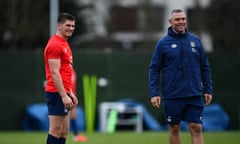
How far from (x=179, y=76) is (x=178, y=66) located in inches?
5.6

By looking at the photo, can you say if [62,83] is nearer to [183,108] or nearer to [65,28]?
[65,28]

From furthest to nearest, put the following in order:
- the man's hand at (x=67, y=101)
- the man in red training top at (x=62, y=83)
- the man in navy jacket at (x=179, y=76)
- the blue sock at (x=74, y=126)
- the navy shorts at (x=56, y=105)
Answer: the blue sock at (x=74, y=126) → the man in navy jacket at (x=179, y=76) → the navy shorts at (x=56, y=105) → the man in red training top at (x=62, y=83) → the man's hand at (x=67, y=101)

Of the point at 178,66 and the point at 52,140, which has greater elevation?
the point at 178,66

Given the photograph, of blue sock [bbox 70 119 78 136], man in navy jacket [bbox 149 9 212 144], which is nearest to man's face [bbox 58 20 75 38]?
man in navy jacket [bbox 149 9 212 144]

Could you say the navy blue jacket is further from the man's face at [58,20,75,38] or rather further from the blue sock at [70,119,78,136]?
the blue sock at [70,119,78,136]

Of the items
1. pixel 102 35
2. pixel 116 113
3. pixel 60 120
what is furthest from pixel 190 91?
pixel 102 35

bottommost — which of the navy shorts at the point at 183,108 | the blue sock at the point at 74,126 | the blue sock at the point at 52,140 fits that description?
the blue sock at the point at 74,126

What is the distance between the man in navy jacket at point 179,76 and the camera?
10.7m

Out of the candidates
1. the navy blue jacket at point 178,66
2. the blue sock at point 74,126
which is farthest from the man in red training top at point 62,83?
the blue sock at point 74,126

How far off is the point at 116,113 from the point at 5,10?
14829mm

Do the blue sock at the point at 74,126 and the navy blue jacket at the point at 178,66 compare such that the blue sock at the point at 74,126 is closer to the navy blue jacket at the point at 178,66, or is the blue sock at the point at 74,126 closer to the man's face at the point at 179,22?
the navy blue jacket at the point at 178,66

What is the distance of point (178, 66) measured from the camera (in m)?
10.7

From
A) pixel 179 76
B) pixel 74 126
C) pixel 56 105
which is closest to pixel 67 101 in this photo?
pixel 56 105

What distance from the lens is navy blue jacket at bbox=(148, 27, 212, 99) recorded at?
10.7 metres
